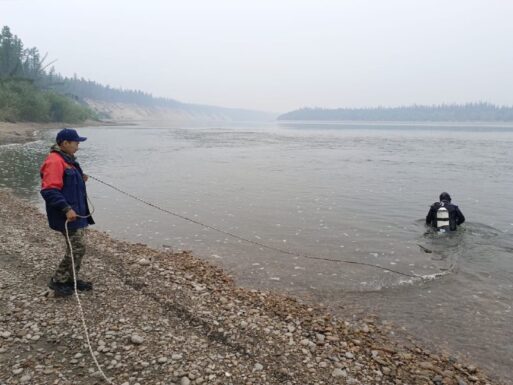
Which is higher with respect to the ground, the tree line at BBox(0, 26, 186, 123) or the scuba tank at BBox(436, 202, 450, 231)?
the tree line at BBox(0, 26, 186, 123)

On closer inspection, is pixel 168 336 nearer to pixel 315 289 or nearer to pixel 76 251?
pixel 76 251

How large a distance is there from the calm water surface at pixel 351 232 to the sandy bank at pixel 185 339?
135 cm

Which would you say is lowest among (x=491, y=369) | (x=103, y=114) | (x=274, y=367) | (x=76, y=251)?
(x=491, y=369)

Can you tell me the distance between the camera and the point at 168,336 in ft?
20.0

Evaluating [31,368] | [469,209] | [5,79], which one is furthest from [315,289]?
[5,79]

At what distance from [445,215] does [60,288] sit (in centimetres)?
1258

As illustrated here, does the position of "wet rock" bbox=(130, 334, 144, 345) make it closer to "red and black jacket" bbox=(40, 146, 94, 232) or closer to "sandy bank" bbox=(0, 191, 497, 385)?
"sandy bank" bbox=(0, 191, 497, 385)

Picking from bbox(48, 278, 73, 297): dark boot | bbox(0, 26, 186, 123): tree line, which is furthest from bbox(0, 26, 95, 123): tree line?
bbox(48, 278, 73, 297): dark boot

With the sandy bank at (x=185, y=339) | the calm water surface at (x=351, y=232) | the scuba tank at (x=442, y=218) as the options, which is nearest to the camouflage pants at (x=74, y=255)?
the sandy bank at (x=185, y=339)

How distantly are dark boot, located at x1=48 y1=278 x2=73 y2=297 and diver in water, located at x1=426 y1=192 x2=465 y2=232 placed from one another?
12296 millimetres

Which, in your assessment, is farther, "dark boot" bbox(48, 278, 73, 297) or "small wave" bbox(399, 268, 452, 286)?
"small wave" bbox(399, 268, 452, 286)

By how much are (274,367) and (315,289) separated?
160 inches

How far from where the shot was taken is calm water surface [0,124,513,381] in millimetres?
8336

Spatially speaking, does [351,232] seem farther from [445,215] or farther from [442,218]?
[445,215]
